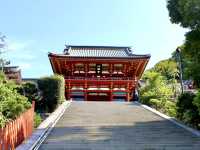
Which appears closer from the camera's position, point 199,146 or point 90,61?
point 199,146

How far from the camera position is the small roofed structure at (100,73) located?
140 feet

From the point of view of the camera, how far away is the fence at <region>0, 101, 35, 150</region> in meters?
10.1

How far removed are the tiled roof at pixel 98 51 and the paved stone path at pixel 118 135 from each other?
86.9ft

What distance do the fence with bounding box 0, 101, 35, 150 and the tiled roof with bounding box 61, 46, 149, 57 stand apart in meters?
30.6

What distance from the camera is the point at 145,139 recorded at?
13.6 m

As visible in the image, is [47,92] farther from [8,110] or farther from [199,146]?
[199,146]

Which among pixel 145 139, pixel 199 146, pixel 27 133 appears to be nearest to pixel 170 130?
pixel 145 139

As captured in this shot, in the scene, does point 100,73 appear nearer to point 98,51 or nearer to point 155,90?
point 98,51

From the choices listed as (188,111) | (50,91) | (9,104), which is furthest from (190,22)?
(50,91)

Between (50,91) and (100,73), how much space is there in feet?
63.5

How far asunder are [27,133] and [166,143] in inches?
182

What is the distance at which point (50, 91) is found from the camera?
84.2 feet

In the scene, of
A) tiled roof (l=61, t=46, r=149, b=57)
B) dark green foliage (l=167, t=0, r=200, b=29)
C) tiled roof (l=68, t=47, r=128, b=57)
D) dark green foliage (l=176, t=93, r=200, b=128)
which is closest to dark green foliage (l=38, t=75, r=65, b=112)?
dark green foliage (l=176, t=93, r=200, b=128)

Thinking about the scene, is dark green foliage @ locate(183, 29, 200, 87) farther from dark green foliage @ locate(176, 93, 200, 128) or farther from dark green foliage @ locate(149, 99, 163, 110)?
dark green foliage @ locate(149, 99, 163, 110)
